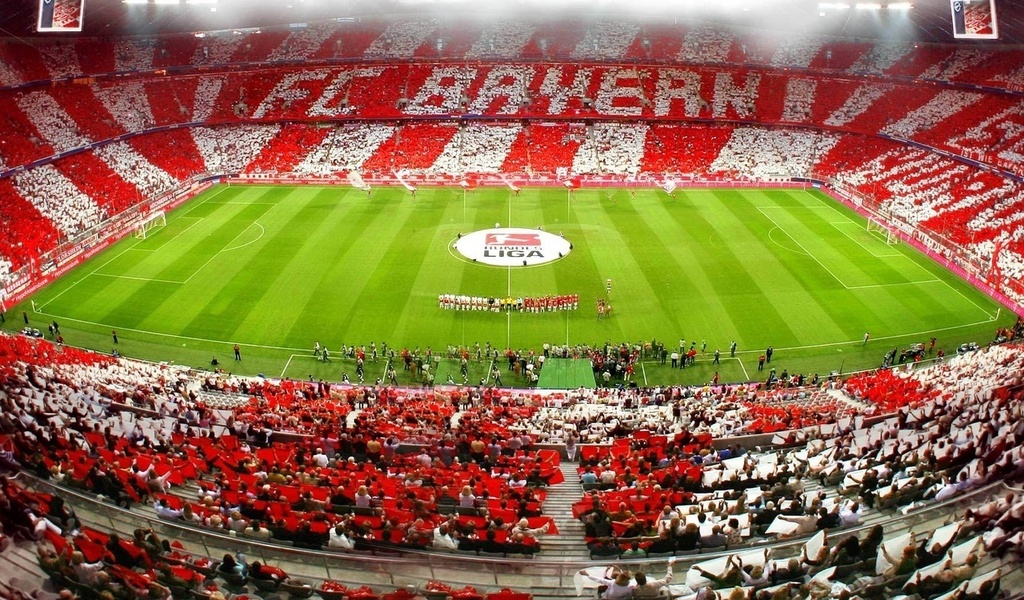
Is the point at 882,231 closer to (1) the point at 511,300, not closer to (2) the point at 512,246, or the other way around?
(2) the point at 512,246

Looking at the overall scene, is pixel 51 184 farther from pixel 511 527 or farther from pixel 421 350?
pixel 511 527

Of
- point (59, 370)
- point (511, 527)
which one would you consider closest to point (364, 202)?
point (59, 370)

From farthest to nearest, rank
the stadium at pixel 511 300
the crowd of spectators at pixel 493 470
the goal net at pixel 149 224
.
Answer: the goal net at pixel 149 224, the crowd of spectators at pixel 493 470, the stadium at pixel 511 300

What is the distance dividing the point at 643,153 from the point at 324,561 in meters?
60.9

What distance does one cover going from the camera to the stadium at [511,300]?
45.8 ft

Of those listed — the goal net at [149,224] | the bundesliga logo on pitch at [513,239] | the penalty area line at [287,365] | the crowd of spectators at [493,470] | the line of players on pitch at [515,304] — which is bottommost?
the penalty area line at [287,365]

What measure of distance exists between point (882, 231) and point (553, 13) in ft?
165

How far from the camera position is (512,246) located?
47.8m

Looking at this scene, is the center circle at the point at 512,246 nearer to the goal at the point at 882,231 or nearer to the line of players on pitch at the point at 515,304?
the line of players on pitch at the point at 515,304

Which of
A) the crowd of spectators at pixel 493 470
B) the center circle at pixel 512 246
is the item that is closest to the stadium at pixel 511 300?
the crowd of spectators at pixel 493 470

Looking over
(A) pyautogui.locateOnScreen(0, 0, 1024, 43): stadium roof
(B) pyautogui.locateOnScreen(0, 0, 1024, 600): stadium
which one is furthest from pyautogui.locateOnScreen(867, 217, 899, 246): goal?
(A) pyautogui.locateOnScreen(0, 0, 1024, 43): stadium roof

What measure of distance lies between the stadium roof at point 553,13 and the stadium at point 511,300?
555 mm

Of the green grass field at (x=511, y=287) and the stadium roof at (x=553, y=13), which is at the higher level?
the stadium roof at (x=553, y=13)

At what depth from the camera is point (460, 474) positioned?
17734mm
